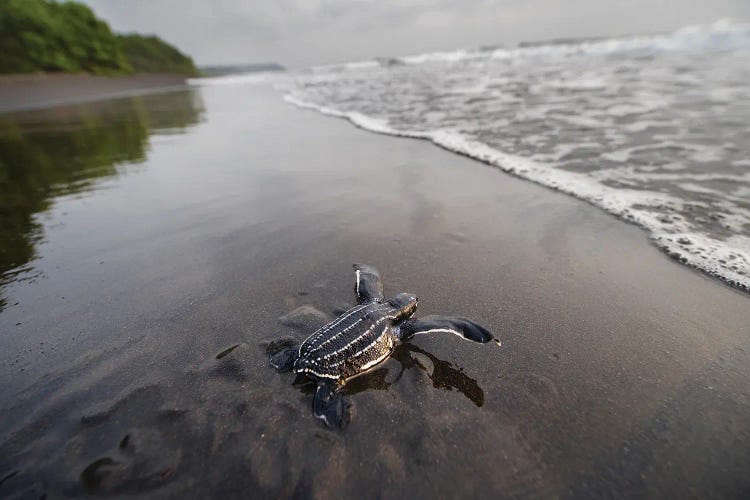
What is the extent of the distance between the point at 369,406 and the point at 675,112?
835 cm

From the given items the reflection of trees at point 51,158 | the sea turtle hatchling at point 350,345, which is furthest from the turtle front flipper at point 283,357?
the reflection of trees at point 51,158

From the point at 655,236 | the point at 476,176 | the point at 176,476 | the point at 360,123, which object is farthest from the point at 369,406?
the point at 360,123

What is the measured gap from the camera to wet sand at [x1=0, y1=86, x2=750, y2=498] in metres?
1.45

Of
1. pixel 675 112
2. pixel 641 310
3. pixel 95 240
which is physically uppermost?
pixel 675 112

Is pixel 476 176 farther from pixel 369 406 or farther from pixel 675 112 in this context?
pixel 675 112

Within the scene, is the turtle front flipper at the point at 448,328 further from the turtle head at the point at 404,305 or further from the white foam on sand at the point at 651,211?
the white foam on sand at the point at 651,211

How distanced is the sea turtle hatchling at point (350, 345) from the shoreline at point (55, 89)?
19640 mm

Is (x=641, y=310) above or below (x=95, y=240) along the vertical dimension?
above

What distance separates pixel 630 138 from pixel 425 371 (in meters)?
5.77

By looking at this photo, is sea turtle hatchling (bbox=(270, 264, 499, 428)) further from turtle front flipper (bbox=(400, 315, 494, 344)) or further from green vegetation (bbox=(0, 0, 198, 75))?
green vegetation (bbox=(0, 0, 198, 75))

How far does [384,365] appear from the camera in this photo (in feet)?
6.54

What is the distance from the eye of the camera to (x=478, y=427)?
1.62 m

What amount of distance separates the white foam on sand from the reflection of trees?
524 cm

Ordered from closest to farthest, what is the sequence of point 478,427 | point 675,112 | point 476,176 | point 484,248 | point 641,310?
1. point 478,427
2. point 641,310
3. point 484,248
4. point 476,176
5. point 675,112
